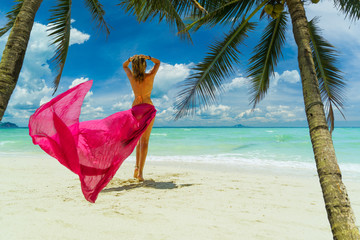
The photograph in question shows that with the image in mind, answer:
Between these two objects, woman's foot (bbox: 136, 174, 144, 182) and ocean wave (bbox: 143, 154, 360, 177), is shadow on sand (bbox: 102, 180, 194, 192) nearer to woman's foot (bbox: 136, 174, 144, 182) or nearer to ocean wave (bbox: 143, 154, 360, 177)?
woman's foot (bbox: 136, 174, 144, 182)

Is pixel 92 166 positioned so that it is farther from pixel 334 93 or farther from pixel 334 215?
pixel 334 93

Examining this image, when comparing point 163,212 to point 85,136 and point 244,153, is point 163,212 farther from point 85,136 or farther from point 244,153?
point 244,153

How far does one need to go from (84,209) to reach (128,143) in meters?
1.05

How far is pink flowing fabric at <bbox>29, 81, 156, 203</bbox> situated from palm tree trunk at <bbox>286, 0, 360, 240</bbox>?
4.76ft

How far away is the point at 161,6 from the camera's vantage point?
3.58 m

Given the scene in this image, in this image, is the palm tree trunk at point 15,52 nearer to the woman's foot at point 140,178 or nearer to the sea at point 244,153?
the woman's foot at point 140,178

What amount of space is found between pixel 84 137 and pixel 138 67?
1830mm

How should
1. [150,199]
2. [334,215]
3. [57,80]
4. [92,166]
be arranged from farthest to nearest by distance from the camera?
[57,80] < [150,199] < [92,166] < [334,215]

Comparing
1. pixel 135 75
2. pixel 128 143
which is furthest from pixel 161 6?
pixel 128 143

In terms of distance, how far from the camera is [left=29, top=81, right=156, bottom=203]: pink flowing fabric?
176 cm

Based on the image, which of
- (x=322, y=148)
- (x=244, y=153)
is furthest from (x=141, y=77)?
(x=244, y=153)

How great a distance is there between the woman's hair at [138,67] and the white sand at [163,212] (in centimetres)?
166

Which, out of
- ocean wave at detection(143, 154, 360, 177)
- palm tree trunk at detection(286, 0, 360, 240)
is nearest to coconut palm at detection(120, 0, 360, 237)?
palm tree trunk at detection(286, 0, 360, 240)

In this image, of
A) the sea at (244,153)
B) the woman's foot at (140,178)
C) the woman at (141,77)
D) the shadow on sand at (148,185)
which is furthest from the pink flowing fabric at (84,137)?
the sea at (244,153)
